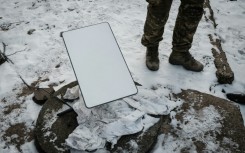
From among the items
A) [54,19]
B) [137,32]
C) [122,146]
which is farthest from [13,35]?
[122,146]

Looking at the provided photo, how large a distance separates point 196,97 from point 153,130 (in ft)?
2.24

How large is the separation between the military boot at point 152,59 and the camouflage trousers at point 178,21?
0.09 metres

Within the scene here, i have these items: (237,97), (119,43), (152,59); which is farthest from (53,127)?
(237,97)

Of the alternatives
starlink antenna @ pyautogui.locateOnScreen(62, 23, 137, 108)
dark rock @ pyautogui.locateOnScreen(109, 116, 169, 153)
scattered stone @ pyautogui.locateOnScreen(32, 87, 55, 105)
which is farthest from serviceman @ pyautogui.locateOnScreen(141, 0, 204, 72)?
scattered stone @ pyautogui.locateOnScreen(32, 87, 55, 105)

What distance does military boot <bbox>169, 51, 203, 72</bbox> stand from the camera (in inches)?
114

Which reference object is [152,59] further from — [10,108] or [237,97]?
[10,108]

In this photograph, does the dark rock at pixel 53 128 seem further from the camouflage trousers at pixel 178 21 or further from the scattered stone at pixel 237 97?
the scattered stone at pixel 237 97

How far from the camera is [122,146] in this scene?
6.73 ft

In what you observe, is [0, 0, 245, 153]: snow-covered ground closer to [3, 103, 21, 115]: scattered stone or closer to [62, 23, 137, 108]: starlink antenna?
[3, 103, 21, 115]: scattered stone

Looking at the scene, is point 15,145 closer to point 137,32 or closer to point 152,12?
point 152,12

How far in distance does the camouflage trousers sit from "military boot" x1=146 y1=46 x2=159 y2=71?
0.29ft

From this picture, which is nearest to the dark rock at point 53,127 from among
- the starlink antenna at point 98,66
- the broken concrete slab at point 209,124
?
the starlink antenna at point 98,66

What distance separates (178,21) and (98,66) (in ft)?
4.19

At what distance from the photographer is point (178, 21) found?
2.73m
